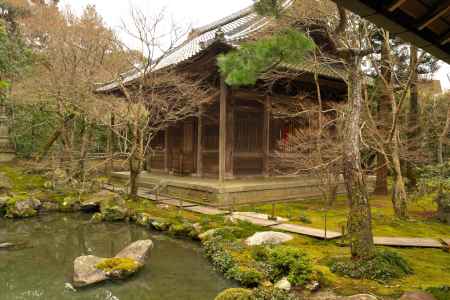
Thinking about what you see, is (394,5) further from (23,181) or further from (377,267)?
(23,181)

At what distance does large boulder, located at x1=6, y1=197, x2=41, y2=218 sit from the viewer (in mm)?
10125

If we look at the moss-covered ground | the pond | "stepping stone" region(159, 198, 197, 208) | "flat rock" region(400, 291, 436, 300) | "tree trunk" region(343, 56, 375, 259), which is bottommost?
the pond

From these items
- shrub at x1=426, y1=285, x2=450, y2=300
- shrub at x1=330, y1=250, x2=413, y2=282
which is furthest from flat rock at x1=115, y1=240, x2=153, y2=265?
shrub at x1=426, y1=285, x2=450, y2=300

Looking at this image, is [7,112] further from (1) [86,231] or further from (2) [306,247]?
(2) [306,247]

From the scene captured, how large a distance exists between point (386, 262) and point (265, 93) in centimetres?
736

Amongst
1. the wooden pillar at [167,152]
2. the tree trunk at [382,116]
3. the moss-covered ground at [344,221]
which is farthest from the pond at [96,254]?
the tree trunk at [382,116]

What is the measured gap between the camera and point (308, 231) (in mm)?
7027

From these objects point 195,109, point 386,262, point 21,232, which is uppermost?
point 195,109

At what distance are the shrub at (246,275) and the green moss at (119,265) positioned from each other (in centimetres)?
168

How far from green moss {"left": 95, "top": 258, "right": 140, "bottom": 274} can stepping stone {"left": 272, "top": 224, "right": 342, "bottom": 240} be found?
3130mm

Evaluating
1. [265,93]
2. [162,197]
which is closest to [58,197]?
[162,197]

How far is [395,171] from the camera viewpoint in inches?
333

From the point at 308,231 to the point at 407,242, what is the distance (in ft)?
5.99

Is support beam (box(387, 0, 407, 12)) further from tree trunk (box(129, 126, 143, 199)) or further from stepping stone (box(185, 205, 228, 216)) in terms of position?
tree trunk (box(129, 126, 143, 199))
